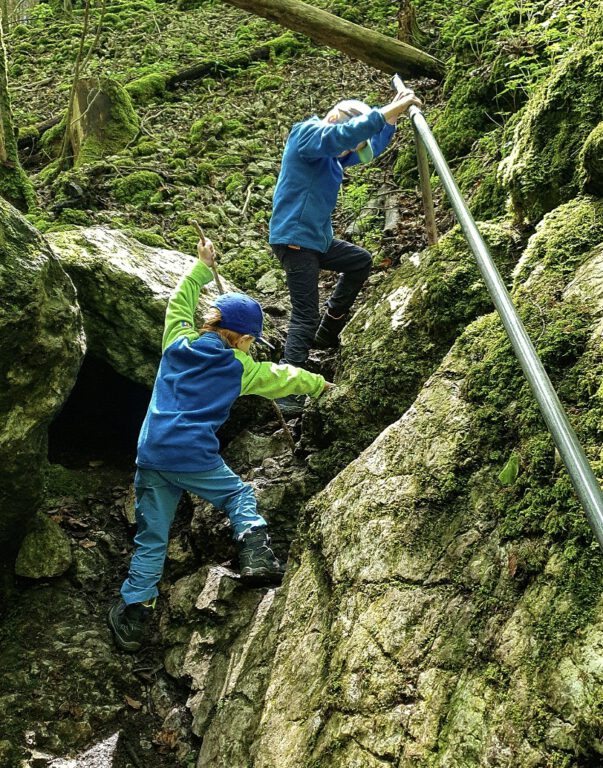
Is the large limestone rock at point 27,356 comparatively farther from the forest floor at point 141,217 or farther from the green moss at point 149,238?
the green moss at point 149,238

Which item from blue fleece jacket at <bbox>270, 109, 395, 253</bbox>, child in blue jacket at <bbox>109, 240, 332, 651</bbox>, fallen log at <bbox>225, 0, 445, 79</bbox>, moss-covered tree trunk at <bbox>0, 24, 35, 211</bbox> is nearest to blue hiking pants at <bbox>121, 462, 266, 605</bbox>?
child in blue jacket at <bbox>109, 240, 332, 651</bbox>

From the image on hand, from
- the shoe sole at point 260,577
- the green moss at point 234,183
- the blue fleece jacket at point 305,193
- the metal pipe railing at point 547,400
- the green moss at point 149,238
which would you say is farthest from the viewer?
the green moss at point 234,183

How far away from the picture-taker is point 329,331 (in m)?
5.97

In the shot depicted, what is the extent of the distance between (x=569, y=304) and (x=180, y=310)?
261 centimetres

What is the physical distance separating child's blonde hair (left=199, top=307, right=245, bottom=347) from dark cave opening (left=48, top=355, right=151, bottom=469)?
1.50 meters

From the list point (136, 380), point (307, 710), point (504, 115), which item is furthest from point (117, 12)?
point (307, 710)

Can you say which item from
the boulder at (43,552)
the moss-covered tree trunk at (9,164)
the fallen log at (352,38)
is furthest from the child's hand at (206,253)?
the fallen log at (352,38)

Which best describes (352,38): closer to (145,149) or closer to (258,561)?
(145,149)

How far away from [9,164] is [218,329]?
443cm

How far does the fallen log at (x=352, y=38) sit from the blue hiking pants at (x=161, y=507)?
751cm

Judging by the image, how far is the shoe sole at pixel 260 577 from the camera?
3.98 m

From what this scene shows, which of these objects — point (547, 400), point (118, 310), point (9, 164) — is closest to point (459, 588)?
point (547, 400)

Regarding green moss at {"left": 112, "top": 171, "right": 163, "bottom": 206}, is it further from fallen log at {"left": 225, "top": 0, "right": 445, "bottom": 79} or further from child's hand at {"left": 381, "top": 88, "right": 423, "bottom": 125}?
child's hand at {"left": 381, "top": 88, "right": 423, "bottom": 125}

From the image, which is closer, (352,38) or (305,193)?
(305,193)
